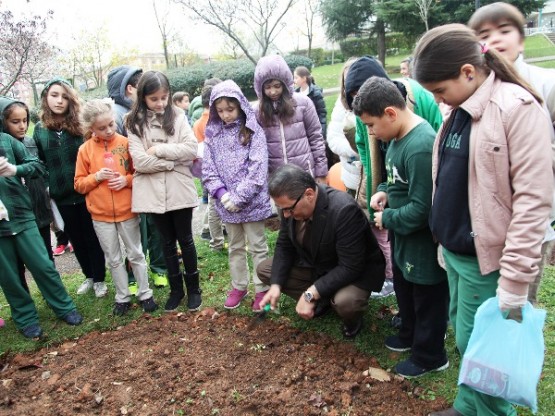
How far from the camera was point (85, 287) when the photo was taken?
4.69m

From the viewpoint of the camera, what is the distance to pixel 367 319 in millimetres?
3561

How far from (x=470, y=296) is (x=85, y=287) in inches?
152

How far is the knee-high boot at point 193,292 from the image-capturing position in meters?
4.07

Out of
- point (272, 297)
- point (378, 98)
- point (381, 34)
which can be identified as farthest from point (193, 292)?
point (381, 34)

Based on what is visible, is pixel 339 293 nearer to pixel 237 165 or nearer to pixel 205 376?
pixel 205 376

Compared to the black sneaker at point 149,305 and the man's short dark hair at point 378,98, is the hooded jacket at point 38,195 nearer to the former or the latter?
the black sneaker at point 149,305

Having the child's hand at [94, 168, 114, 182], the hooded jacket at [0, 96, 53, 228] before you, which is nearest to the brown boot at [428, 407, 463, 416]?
the child's hand at [94, 168, 114, 182]

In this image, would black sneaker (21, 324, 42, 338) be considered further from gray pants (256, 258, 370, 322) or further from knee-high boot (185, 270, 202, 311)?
gray pants (256, 258, 370, 322)

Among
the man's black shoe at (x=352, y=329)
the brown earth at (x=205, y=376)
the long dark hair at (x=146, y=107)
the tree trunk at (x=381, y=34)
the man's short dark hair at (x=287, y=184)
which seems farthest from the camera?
the tree trunk at (x=381, y=34)

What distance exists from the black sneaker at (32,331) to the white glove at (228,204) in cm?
194

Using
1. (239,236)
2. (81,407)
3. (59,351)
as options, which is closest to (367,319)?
(239,236)

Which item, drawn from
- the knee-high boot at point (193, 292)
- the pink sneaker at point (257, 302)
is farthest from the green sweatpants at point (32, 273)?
the pink sneaker at point (257, 302)

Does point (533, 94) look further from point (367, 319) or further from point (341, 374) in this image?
point (367, 319)

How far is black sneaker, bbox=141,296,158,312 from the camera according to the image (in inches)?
163
